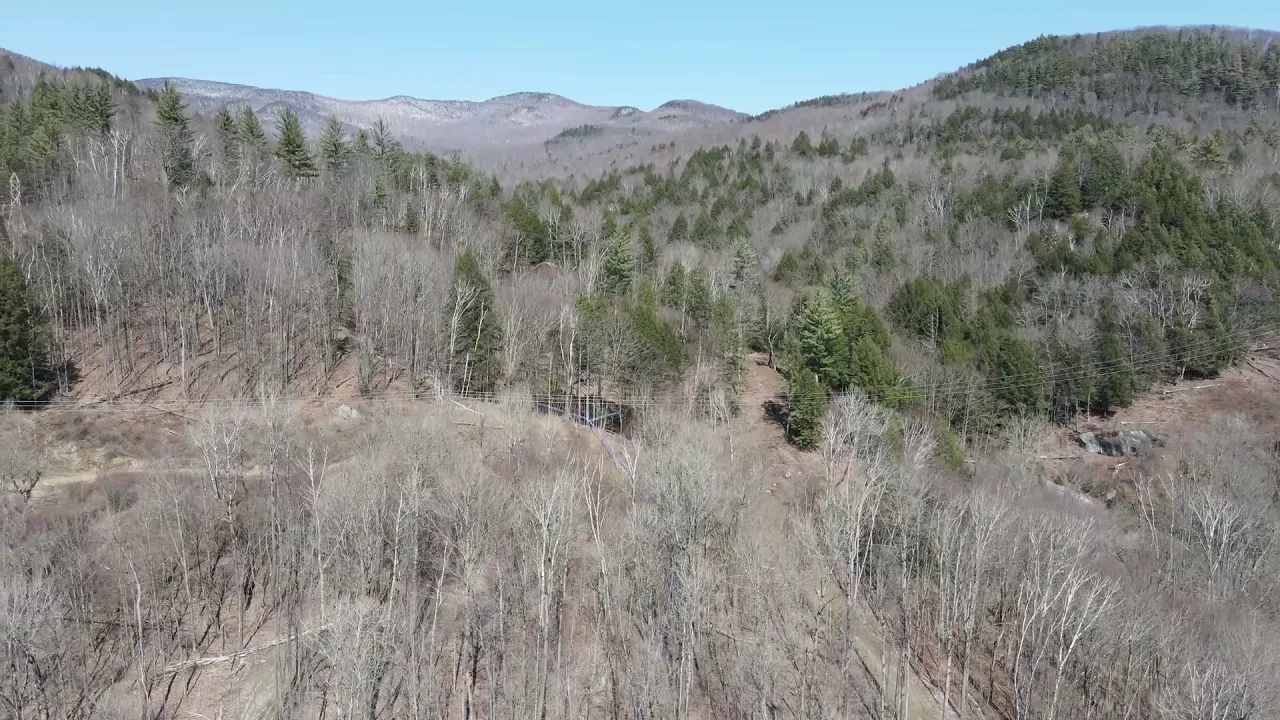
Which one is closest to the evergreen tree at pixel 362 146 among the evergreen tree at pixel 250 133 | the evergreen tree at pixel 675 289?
the evergreen tree at pixel 250 133

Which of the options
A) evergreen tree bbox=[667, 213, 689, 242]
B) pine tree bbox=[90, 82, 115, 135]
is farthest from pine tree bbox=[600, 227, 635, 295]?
pine tree bbox=[90, 82, 115, 135]

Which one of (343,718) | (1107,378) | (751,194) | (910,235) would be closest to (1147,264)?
(1107,378)

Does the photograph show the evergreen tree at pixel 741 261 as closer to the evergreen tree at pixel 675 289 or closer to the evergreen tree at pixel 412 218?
the evergreen tree at pixel 675 289

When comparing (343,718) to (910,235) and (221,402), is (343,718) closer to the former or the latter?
(221,402)

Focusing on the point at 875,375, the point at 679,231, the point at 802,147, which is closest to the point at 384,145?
the point at 679,231

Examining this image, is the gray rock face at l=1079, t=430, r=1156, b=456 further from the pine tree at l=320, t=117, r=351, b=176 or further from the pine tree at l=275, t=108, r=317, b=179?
the pine tree at l=275, t=108, r=317, b=179

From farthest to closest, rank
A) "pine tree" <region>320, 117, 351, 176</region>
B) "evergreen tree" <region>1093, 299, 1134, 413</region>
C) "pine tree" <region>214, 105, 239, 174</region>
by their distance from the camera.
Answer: "pine tree" <region>320, 117, 351, 176</region>
"pine tree" <region>214, 105, 239, 174</region>
"evergreen tree" <region>1093, 299, 1134, 413</region>
